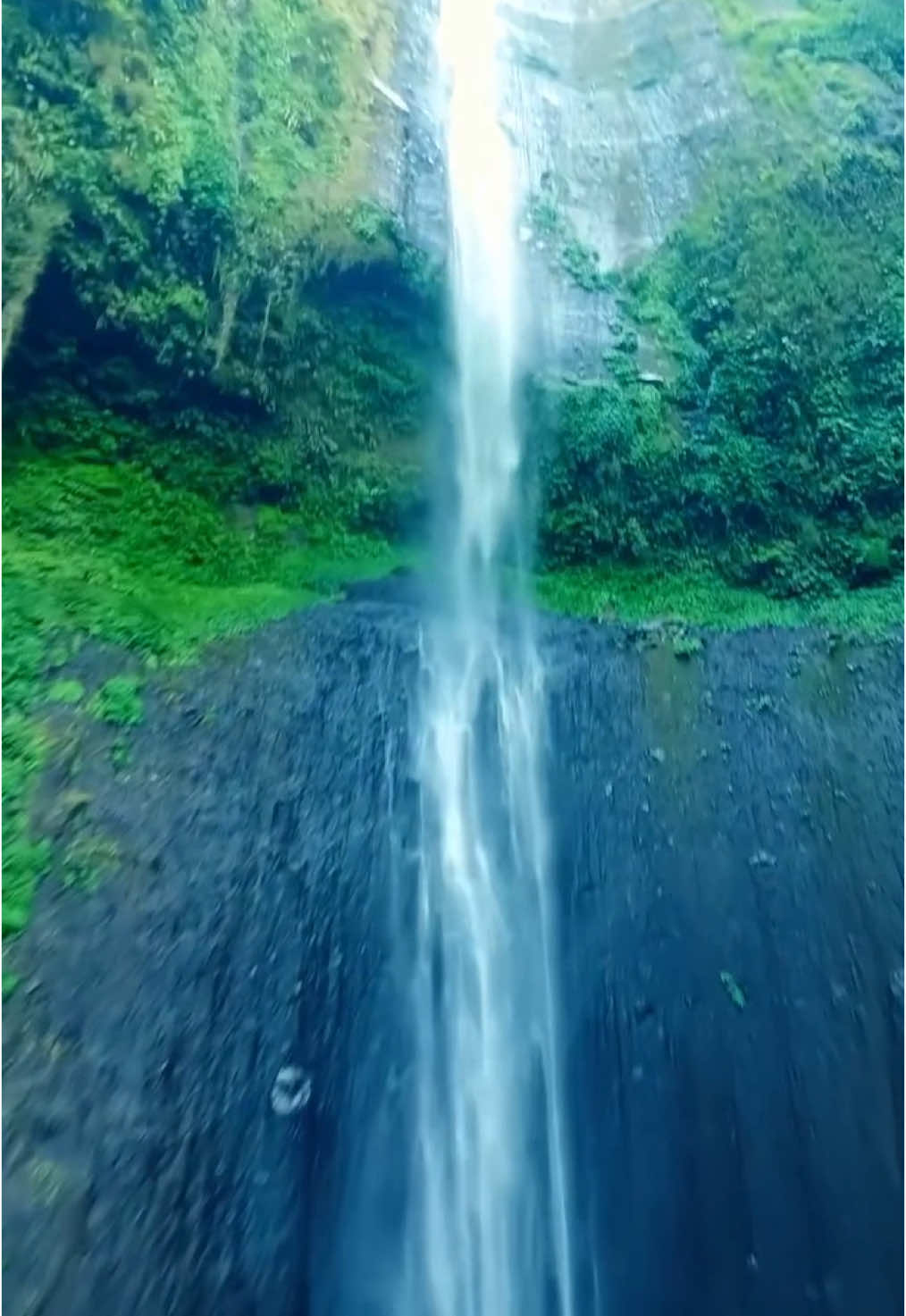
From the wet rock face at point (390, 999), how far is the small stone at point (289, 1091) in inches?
0.4

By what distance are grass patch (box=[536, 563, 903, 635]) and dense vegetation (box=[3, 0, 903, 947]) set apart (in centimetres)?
2

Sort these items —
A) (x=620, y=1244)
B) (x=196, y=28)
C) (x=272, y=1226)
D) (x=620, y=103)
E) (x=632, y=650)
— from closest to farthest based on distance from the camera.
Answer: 1. (x=272, y=1226)
2. (x=620, y=1244)
3. (x=196, y=28)
4. (x=632, y=650)
5. (x=620, y=103)

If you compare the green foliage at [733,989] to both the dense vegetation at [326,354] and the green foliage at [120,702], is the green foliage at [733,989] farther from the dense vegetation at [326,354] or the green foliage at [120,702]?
the green foliage at [120,702]

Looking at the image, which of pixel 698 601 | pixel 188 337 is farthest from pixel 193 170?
pixel 698 601

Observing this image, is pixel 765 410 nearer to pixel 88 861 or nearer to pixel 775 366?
pixel 775 366

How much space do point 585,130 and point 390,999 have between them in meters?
5.90

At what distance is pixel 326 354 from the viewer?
5.61m

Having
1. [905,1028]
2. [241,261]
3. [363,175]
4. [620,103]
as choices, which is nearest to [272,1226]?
[905,1028]

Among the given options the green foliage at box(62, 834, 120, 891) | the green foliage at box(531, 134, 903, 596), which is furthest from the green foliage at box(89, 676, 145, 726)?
the green foliage at box(531, 134, 903, 596)

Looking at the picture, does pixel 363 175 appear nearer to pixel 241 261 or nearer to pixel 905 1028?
pixel 241 261

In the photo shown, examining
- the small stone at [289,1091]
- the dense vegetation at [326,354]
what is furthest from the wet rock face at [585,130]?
the small stone at [289,1091]

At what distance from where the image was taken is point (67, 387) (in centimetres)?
467

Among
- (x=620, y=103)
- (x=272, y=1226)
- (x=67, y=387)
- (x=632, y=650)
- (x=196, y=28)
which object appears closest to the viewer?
(x=272, y=1226)

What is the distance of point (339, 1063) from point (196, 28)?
514 cm
